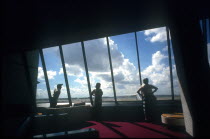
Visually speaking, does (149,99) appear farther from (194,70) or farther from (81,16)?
(81,16)

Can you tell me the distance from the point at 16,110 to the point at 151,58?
625 centimetres

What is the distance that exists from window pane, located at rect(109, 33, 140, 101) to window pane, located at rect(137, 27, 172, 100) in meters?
0.36

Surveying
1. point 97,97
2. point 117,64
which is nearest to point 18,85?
point 97,97

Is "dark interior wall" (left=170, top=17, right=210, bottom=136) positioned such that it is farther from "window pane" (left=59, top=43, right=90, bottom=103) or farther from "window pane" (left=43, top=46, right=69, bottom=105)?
"window pane" (left=43, top=46, right=69, bottom=105)

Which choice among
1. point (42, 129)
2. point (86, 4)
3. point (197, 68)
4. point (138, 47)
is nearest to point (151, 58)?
point (138, 47)

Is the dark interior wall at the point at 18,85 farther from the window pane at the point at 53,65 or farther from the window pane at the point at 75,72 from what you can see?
the window pane at the point at 75,72

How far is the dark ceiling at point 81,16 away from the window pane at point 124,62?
1.60 meters

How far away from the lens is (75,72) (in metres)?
7.02

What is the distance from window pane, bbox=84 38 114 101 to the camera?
20.5 feet

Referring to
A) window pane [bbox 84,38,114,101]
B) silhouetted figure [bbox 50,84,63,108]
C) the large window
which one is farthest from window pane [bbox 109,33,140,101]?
silhouetted figure [bbox 50,84,63,108]

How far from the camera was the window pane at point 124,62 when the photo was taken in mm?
5878

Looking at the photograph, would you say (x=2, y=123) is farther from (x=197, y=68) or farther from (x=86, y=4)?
(x=197, y=68)

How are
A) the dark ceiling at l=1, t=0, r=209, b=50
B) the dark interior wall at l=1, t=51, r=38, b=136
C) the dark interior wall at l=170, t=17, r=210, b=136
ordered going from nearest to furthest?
the dark interior wall at l=170, t=17, r=210, b=136 → the dark ceiling at l=1, t=0, r=209, b=50 → the dark interior wall at l=1, t=51, r=38, b=136

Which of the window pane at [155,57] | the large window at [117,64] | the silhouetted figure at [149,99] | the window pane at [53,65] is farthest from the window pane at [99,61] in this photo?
the silhouetted figure at [149,99]
